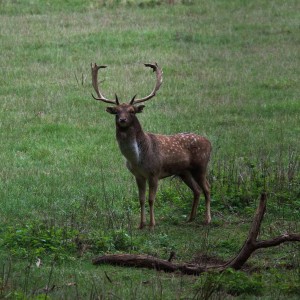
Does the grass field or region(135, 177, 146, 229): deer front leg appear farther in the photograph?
region(135, 177, 146, 229): deer front leg

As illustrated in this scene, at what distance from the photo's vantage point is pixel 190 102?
19.8 m

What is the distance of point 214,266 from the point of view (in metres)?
9.25

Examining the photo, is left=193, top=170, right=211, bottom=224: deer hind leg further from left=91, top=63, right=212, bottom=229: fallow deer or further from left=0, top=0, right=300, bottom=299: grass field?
left=0, top=0, right=300, bottom=299: grass field

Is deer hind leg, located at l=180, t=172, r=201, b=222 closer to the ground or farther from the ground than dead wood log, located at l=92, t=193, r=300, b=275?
closer to the ground

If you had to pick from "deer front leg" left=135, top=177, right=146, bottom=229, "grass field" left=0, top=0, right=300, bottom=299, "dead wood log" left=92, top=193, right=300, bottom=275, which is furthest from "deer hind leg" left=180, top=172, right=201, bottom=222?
"dead wood log" left=92, top=193, right=300, bottom=275

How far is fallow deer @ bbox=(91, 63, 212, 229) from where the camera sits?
38.4ft

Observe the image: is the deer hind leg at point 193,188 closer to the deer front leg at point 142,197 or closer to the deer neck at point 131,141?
the deer front leg at point 142,197

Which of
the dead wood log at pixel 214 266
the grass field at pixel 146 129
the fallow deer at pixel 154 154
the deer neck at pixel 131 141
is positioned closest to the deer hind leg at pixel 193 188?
the fallow deer at pixel 154 154

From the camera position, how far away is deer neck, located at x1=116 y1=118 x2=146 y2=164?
11.7 metres

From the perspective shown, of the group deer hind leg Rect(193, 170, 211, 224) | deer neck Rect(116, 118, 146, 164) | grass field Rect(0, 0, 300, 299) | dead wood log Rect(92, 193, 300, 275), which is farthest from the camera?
deer hind leg Rect(193, 170, 211, 224)

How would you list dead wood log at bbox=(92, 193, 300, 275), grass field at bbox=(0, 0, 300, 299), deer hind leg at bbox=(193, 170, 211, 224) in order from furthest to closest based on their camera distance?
deer hind leg at bbox=(193, 170, 211, 224) < grass field at bbox=(0, 0, 300, 299) < dead wood log at bbox=(92, 193, 300, 275)

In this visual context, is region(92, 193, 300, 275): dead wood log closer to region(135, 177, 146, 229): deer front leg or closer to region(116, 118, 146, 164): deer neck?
region(135, 177, 146, 229): deer front leg

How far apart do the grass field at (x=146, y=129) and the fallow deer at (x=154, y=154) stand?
431 mm

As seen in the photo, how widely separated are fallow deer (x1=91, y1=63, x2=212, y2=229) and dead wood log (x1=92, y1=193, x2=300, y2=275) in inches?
85.2
